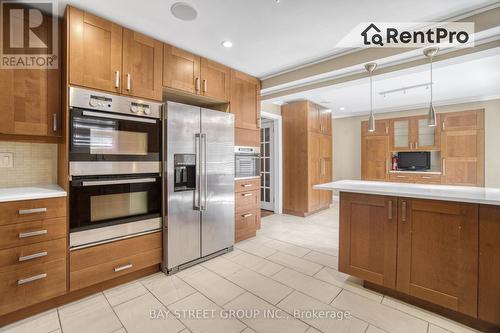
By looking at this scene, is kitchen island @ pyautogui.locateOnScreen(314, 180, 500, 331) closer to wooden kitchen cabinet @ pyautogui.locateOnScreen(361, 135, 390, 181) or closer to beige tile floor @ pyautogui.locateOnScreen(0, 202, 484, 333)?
beige tile floor @ pyautogui.locateOnScreen(0, 202, 484, 333)

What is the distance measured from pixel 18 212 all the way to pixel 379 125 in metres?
6.56

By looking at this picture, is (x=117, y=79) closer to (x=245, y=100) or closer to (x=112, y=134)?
(x=112, y=134)

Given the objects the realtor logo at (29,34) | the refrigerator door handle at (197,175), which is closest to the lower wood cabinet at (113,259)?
the refrigerator door handle at (197,175)

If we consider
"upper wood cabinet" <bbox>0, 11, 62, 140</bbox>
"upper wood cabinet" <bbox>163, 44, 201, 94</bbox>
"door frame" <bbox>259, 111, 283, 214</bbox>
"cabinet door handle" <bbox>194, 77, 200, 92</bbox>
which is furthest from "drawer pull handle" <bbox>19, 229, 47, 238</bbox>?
"door frame" <bbox>259, 111, 283, 214</bbox>

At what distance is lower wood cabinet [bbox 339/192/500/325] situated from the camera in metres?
1.57

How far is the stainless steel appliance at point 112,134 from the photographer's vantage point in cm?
190

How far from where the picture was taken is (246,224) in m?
3.39

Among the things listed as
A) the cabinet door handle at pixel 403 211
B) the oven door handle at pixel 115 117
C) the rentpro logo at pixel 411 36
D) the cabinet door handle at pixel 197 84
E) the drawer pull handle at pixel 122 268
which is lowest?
the drawer pull handle at pixel 122 268

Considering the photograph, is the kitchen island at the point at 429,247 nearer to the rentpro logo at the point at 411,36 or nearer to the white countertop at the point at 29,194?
Result: the rentpro logo at the point at 411,36

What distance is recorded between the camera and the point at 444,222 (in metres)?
1.71

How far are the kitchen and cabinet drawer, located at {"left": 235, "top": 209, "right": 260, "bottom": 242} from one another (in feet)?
0.21

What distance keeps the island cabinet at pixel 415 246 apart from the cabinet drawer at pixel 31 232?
247cm

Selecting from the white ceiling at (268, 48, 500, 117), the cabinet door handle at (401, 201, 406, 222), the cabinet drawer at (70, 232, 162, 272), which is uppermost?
the white ceiling at (268, 48, 500, 117)

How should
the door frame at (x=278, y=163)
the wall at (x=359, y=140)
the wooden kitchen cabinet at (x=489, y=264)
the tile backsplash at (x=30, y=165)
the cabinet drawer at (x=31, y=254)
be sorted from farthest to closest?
1. the door frame at (x=278, y=163)
2. the wall at (x=359, y=140)
3. the tile backsplash at (x=30, y=165)
4. the cabinet drawer at (x=31, y=254)
5. the wooden kitchen cabinet at (x=489, y=264)
